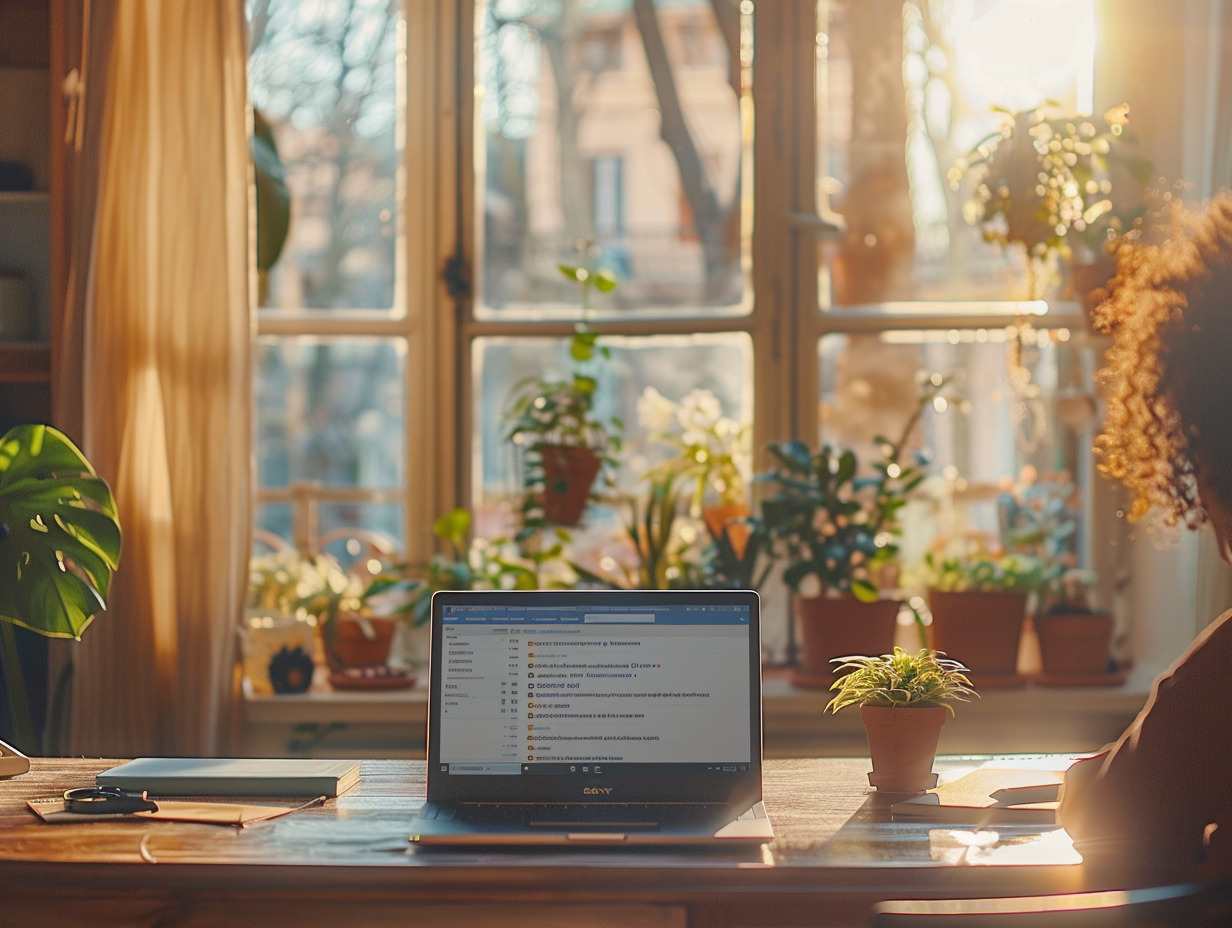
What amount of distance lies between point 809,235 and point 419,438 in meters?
1.11

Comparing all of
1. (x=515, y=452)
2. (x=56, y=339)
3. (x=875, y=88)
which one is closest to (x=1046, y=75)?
(x=875, y=88)

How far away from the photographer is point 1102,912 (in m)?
0.95

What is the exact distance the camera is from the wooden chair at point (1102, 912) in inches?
37.4

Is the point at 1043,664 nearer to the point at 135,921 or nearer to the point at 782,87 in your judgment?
the point at 782,87

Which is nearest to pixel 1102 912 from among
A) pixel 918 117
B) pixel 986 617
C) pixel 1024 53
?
pixel 986 617

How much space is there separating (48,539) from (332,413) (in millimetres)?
1330

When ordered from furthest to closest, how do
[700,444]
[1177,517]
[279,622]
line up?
[700,444] → [279,622] → [1177,517]

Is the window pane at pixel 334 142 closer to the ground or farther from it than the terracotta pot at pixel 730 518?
farther from it

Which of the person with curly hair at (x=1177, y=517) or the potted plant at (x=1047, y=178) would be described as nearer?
the person with curly hair at (x=1177, y=517)

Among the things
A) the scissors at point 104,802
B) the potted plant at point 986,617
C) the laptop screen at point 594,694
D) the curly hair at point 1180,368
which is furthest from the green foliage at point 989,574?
the scissors at point 104,802

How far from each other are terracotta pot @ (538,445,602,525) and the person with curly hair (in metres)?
1.44

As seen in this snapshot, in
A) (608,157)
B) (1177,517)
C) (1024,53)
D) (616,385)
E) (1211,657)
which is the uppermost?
(1024,53)

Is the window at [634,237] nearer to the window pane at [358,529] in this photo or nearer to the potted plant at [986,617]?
the window pane at [358,529]

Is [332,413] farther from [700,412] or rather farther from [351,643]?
[700,412]
